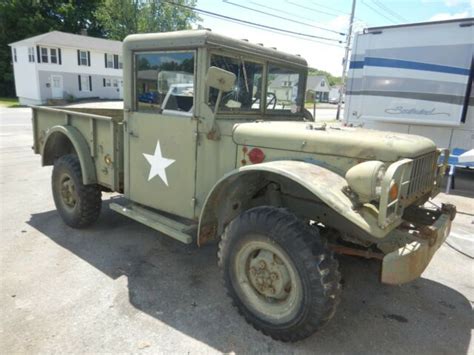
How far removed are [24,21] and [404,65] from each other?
3883 centimetres

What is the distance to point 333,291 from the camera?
2.58 meters

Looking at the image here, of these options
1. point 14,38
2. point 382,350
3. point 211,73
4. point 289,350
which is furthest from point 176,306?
point 14,38

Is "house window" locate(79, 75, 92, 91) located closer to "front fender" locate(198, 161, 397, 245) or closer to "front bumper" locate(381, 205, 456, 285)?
"front fender" locate(198, 161, 397, 245)

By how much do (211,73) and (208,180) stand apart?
1014 millimetres

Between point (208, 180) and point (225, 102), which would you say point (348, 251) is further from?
point (225, 102)

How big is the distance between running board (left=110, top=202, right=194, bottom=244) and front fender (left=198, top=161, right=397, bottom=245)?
7.3 inches

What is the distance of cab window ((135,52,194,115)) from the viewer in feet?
11.1

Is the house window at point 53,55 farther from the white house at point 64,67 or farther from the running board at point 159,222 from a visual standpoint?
the running board at point 159,222

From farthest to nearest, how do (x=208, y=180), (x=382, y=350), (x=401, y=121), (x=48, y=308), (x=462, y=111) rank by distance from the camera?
1. (x=401, y=121)
2. (x=462, y=111)
3. (x=208, y=180)
4. (x=48, y=308)
5. (x=382, y=350)

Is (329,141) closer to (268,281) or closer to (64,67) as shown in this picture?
(268,281)

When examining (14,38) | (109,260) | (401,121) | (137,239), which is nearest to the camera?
(109,260)

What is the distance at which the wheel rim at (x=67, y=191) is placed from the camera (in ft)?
15.6

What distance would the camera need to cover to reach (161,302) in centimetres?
330

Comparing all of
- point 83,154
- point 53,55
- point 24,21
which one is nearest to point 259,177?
point 83,154
